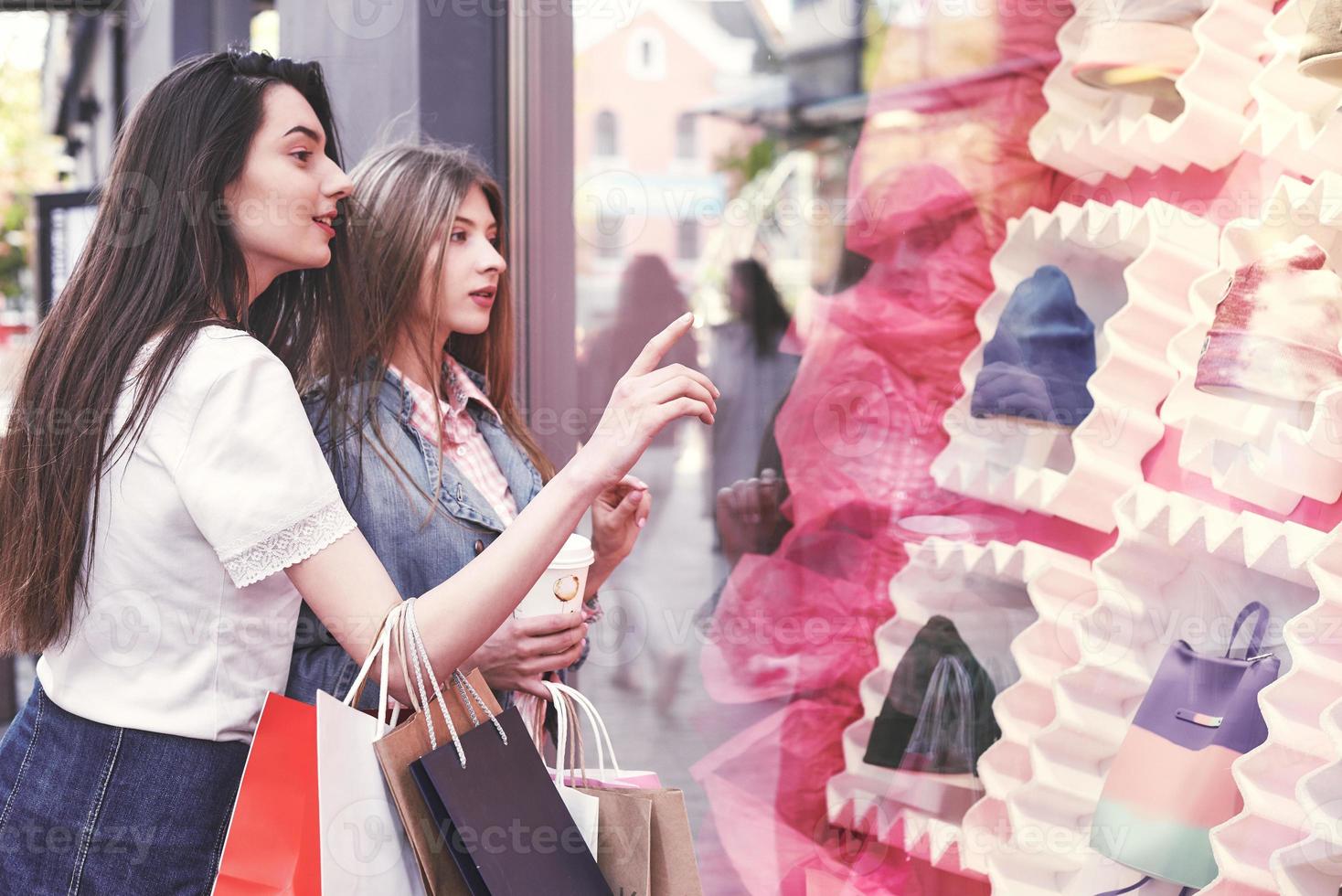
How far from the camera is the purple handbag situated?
1707mm

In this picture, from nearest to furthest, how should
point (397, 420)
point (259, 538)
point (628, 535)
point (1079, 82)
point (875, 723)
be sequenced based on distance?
point (259, 538) < point (397, 420) < point (628, 535) < point (1079, 82) < point (875, 723)

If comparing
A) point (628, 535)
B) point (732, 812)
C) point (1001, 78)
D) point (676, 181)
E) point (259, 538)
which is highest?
point (1001, 78)

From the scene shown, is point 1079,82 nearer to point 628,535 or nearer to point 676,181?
point 676,181

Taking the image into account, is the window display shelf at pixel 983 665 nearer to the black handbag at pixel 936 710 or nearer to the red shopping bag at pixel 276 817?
the black handbag at pixel 936 710

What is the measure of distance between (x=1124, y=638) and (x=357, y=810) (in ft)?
4.39

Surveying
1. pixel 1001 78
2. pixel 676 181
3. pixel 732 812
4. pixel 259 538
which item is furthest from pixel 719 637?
pixel 259 538

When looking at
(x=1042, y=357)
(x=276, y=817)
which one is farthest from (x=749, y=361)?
(x=276, y=817)

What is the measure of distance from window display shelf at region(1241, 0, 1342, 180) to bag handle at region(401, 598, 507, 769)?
1354 millimetres

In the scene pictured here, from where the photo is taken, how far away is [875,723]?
7.86 feet

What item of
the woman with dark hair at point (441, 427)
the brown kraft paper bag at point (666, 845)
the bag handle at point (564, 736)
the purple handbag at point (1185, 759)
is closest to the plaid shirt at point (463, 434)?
the woman with dark hair at point (441, 427)

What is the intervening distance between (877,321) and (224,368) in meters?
1.49

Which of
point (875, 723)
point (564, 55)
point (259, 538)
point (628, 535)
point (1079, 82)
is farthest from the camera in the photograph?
point (564, 55)

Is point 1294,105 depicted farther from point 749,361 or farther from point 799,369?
point 749,361

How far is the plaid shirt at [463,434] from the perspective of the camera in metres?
1.82
